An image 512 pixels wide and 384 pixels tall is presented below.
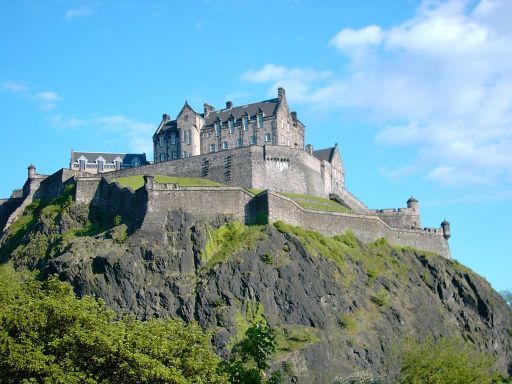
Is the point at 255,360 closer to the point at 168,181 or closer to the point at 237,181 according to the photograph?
the point at 168,181

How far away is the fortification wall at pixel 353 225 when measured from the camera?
7938cm

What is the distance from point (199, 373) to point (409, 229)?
179 feet

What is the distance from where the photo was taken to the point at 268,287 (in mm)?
71000

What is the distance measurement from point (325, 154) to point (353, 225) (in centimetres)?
1858

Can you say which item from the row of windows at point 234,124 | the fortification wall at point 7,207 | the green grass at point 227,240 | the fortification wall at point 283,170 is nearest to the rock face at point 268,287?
the green grass at point 227,240

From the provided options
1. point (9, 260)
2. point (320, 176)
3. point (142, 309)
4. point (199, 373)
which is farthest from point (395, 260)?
point (199, 373)

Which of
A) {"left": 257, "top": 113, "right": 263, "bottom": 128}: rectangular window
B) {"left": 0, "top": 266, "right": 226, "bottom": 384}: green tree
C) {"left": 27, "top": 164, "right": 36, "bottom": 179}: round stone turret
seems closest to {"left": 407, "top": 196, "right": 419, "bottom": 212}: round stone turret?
{"left": 257, "top": 113, "right": 263, "bottom": 128}: rectangular window

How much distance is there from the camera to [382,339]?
73125 mm

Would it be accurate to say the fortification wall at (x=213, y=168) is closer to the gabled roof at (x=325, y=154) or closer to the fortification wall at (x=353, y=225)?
the fortification wall at (x=353, y=225)

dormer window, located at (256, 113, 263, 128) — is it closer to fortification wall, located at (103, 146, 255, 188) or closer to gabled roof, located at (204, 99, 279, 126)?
gabled roof, located at (204, 99, 279, 126)

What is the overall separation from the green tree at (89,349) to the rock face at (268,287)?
22743 millimetres

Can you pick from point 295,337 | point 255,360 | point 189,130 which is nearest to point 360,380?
point 295,337

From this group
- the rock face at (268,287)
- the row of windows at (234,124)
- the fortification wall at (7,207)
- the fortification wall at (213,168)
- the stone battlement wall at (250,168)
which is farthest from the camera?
the row of windows at (234,124)

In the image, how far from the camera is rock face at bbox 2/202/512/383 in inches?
2675
